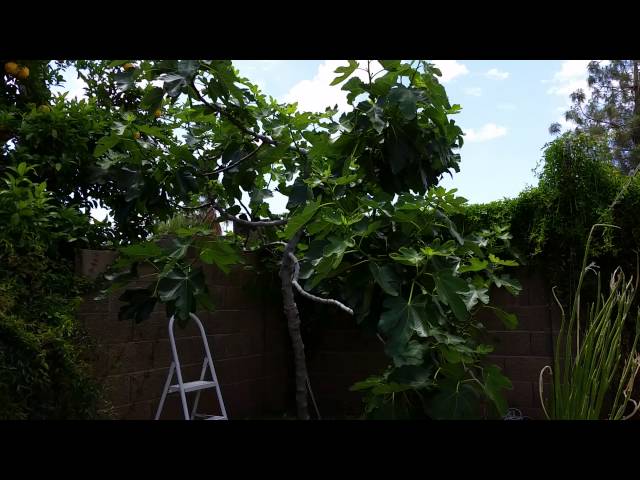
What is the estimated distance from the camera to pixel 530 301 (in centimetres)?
360

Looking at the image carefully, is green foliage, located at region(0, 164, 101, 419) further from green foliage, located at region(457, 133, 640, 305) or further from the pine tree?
the pine tree

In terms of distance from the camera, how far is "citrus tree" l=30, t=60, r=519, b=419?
1.71 m

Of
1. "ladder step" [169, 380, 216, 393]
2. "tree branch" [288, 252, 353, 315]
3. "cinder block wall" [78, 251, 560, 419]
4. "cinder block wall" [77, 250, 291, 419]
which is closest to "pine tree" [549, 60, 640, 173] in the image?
"cinder block wall" [78, 251, 560, 419]

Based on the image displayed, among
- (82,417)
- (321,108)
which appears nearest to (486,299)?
(321,108)

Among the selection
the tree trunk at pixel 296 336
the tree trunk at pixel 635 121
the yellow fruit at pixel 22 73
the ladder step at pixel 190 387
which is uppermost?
the tree trunk at pixel 635 121

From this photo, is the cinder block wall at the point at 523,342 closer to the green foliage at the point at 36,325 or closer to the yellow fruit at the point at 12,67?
the green foliage at the point at 36,325

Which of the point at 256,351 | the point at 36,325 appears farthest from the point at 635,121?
the point at 36,325

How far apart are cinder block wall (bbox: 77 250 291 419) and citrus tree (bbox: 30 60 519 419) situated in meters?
0.56

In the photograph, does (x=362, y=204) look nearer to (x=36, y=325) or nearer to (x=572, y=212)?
(x=36, y=325)

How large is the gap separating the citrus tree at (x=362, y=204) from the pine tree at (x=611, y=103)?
35.9 ft

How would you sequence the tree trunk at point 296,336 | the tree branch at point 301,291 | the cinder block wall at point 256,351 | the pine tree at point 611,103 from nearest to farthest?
the tree trunk at point 296,336
the tree branch at point 301,291
the cinder block wall at point 256,351
the pine tree at point 611,103

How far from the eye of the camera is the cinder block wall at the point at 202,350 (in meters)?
2.62

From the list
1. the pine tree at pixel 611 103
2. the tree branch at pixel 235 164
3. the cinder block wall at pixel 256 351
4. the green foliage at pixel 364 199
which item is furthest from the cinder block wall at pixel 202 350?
the pine tree at pixel 611 103
